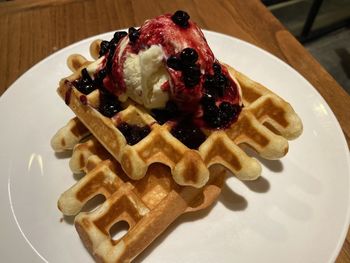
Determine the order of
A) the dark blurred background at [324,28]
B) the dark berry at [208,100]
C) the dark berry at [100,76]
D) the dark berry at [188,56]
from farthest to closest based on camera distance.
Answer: the dark blurred background at [324,28]
the dark berry at [100,76]
the dark berry at [208,100]
the dark berry at [188,56]

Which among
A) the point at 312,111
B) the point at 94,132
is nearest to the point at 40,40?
the point at 94,132

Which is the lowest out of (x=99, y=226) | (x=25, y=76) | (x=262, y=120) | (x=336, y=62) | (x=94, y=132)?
(x=336, y=62)

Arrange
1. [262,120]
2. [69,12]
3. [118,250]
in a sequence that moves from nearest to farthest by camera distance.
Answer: [118,250]
[262,120]
[69,12]

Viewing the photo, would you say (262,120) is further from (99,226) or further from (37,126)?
(37,126)

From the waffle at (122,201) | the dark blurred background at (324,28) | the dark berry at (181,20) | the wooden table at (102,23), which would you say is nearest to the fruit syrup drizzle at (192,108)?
the dark berry at (181,20)

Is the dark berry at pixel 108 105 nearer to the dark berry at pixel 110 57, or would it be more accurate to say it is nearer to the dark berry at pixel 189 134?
the dark berry at pixel 110 57

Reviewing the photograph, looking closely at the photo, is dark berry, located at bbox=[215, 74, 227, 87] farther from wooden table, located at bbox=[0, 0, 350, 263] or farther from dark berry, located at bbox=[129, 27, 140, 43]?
wooden table, located at bbox=[0, 0, 350, 263]

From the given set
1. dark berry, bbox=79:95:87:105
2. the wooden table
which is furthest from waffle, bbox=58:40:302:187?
the wooden table

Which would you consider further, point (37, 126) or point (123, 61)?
point (37, 126)
